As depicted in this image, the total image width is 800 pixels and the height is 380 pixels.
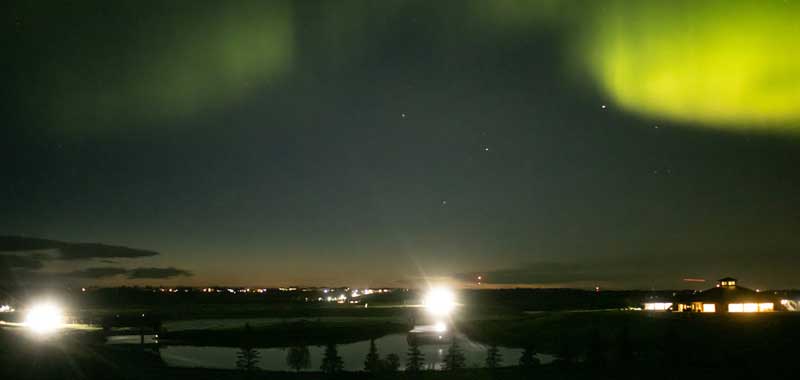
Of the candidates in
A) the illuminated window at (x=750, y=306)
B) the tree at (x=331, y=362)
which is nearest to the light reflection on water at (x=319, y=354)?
the tree at (x=331, y=362)

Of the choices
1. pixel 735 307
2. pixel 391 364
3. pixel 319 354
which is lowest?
pixel 319 354

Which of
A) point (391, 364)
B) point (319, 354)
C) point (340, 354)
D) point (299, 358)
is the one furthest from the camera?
point (340, 354)

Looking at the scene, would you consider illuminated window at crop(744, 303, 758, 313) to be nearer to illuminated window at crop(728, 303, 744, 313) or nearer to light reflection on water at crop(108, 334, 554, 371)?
illuminated window at crop(728, 303, 744, 313)

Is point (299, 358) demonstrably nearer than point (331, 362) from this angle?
No

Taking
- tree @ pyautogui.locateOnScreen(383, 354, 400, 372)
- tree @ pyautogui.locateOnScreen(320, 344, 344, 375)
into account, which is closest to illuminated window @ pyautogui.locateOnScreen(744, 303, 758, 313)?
tree @ pyautogui.locateOnScreen(383, 354, 400, 372)

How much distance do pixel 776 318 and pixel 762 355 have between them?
1920cm

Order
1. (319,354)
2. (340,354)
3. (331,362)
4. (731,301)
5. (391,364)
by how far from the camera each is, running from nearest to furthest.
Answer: (331,362), (391,364), (319,354), (340,354), (731,301)

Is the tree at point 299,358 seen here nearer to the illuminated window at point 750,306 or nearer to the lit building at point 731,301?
the lit building at point 731,301

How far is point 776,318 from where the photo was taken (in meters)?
44.6

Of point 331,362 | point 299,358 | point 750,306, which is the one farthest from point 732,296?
point 331,362

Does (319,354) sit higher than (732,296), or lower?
lower

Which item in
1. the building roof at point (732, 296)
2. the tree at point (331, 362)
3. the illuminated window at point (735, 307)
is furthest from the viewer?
the building roof at point (732, 296)

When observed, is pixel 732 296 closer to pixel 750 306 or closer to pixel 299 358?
pixel 750 306

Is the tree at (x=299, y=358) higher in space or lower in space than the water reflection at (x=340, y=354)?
higher
